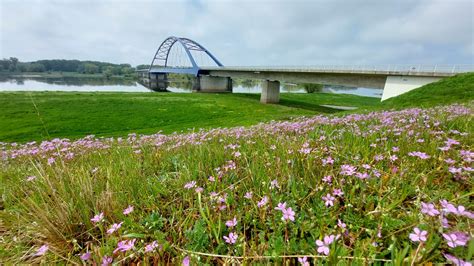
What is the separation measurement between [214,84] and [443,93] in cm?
5790

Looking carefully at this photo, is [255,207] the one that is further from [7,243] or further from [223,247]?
[7,243]

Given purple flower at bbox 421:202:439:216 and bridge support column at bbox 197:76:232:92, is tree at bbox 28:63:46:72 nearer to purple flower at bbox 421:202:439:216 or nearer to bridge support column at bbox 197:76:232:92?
bridge support column at bbox 197:76:232:92

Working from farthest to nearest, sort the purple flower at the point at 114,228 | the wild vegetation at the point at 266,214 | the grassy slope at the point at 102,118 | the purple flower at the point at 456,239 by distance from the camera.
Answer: the grassy slope at the point at 102,118 < the purple flower at the point at 114,228 < the wild vegetation at the point at 266,214 < the purple flower at the point at 456,239

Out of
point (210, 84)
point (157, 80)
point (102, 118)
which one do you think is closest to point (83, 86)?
point (157, 80)

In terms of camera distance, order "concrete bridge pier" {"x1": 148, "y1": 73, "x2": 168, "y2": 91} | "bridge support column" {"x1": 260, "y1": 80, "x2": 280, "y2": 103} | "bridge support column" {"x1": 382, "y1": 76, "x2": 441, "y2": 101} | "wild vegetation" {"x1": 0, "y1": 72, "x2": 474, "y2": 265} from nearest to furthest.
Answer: "wild vegetation" {"x1": 0, "y1": 72, "x2": 474, "y2": 265}
"bridge support column" {"x1": 382, "y1": 76, "x2": 441, "y2": 101}
"bridge support column" {"x1": 260, "y1": 80, "x2": 280, "y2": 103}
"concrete bridge pier" {"x1": 148, "y1": 73, "x2": 168, "y2": 91}

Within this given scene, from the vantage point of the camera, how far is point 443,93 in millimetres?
15656

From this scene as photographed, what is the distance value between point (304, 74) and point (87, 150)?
36.7 metres

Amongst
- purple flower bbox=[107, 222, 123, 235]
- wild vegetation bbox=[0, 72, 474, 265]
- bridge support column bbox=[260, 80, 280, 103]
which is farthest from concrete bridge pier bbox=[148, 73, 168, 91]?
purple flower bbox=[107, 222, 123, 235]

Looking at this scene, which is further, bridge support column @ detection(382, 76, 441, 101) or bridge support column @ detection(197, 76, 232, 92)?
bridge support column @ detection(197, 76, 232, 92)

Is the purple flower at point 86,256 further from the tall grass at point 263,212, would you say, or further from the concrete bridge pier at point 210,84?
the concrete bridge pier at point 210,84

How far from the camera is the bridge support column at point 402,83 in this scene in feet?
70.5

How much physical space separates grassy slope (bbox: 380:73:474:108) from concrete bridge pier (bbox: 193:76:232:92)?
55.0 m

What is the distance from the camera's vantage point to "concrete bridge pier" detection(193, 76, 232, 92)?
66.8 meters

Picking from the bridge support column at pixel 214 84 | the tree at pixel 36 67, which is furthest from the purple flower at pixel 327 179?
the tree at pixel 36 67
